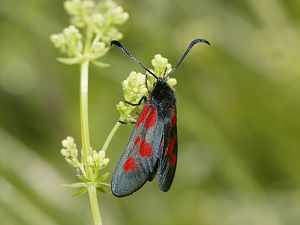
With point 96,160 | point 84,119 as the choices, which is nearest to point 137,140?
point 84,119

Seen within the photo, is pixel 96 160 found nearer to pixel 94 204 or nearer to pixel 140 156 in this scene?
pixel 94 204

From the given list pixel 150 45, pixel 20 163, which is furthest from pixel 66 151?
pixel 150 45

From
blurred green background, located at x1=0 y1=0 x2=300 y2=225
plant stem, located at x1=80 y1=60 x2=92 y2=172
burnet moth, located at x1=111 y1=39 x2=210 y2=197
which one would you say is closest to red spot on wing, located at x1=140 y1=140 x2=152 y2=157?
burnet moth, located at x1=111 y1=39 x2=210 y2=197

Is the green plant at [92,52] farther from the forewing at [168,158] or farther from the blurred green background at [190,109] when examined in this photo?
the blurred green background at [190,109]

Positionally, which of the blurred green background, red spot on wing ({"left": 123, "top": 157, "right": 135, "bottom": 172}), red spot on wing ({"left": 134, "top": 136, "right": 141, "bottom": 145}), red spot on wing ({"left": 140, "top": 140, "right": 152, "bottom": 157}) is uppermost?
the blurred green background

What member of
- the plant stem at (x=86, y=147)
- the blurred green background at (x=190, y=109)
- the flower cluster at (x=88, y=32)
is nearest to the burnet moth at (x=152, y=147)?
the flower cluster at (x=88, y=32)

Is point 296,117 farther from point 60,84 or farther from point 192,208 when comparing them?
point 60,84

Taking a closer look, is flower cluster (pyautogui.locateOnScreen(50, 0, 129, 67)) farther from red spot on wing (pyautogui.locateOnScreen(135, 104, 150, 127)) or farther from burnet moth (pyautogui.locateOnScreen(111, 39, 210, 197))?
red spot on wing (pyautogui.locateOnScreen(135, 104, 150, 127))
